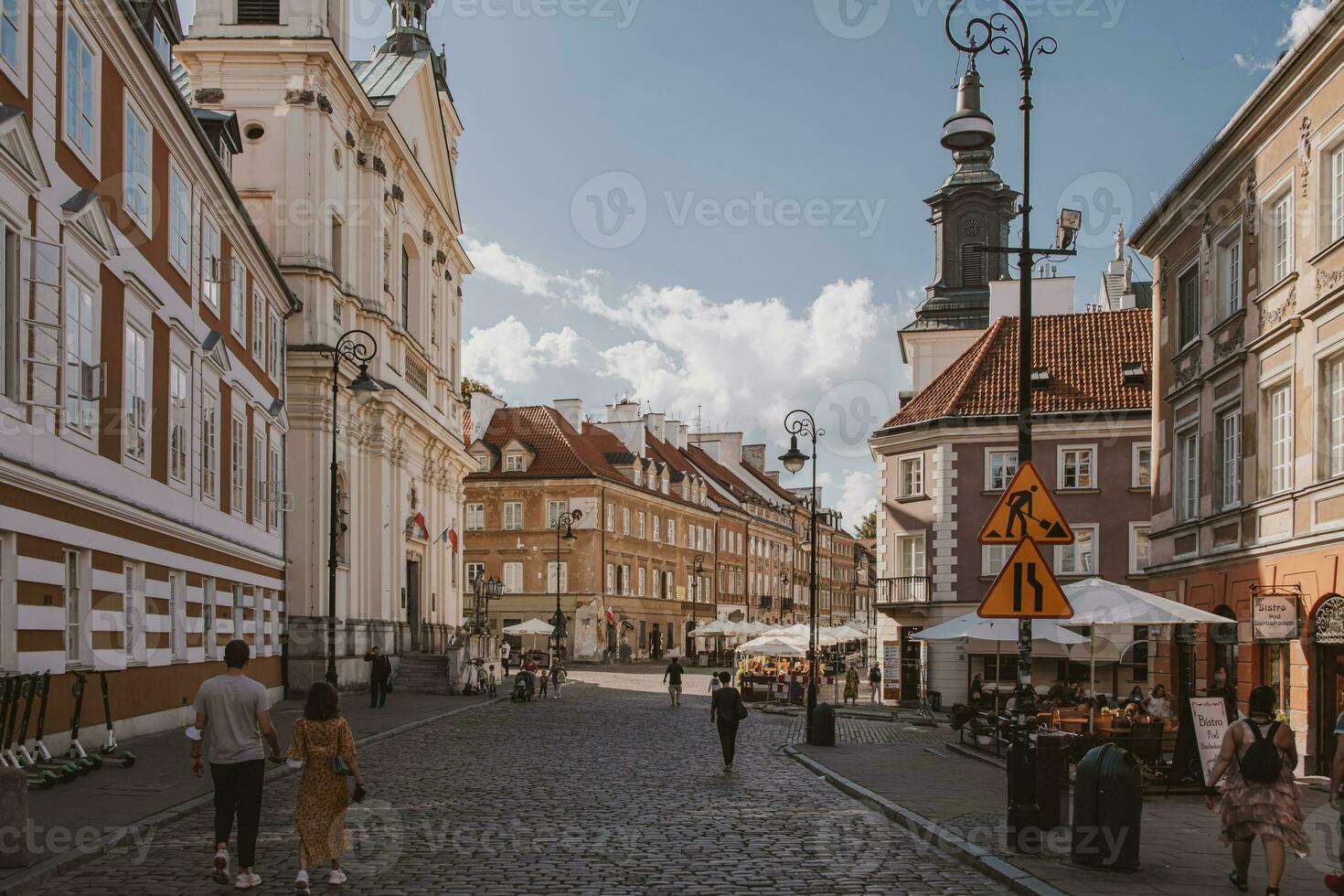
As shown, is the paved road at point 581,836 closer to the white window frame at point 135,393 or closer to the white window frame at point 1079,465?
the white window frame at point 135,393

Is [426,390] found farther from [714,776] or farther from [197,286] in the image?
[714,776]

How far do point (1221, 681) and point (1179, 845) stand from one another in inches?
300

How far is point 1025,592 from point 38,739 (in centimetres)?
1104

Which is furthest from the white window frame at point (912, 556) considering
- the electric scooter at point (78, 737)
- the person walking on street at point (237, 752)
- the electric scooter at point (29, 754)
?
the person walking on street at point (237, 752)

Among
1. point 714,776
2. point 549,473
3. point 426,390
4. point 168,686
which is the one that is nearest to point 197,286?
point 168,686

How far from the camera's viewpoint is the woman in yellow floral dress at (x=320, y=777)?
10234 millimetres

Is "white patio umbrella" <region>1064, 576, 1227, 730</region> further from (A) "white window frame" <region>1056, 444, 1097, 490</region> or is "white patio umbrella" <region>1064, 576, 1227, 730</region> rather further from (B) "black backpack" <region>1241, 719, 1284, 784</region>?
(A) "white window frame" <region>1056, 444, 1097, 490</region>

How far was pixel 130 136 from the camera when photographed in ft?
72.6

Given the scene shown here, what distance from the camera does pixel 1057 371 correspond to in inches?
1778

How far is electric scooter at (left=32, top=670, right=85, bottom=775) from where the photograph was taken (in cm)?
1596

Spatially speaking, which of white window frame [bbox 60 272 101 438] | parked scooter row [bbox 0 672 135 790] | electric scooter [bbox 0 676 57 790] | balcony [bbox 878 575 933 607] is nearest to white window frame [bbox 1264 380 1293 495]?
parked scooter row [bbox 0 672 135 790]

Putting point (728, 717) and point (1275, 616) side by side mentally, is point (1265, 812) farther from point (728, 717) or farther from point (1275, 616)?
point (728, 717)

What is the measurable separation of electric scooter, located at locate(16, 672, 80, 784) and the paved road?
219cm

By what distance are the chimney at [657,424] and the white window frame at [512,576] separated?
24859 mm
